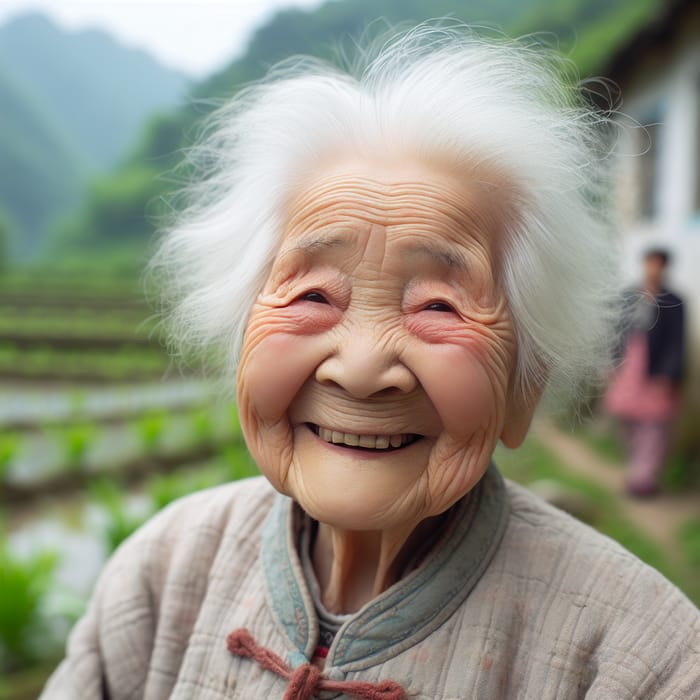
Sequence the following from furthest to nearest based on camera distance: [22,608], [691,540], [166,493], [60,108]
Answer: [60,108]
[691,540]
[166,493]
[22,608]

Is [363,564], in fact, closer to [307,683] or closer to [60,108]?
[307,683]

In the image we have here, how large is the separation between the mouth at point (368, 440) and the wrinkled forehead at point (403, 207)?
29 cm

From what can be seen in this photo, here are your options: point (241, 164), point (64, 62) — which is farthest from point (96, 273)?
point (64, 62)

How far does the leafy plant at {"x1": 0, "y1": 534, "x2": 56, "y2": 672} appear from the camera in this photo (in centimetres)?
304

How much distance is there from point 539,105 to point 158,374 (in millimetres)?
11773

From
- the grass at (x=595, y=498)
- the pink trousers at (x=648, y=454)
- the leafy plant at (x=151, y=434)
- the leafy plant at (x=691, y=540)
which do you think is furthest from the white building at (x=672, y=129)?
the leafy plant at (x=151, y=434)

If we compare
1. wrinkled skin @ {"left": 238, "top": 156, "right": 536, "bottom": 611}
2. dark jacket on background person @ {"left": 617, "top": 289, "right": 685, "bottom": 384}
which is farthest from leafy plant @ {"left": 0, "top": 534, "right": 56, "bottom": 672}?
dark jacket on background person @ {"left": 617, "top": 289, "right": 685, "bottom": 384}

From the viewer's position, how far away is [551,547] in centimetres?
129

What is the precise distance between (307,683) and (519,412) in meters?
0.58

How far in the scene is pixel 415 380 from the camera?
110cm

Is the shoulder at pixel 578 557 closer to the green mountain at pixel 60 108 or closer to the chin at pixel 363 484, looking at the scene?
the chin at pixel 363 484

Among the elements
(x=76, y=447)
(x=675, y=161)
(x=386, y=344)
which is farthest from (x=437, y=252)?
(x=675, y=161)

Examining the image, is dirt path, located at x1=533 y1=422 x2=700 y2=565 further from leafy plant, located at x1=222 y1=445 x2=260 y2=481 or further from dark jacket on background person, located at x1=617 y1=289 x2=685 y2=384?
leafy plant, located at x1=222 y1=445 x2=260 y2=481

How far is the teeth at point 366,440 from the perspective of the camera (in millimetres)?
1138
